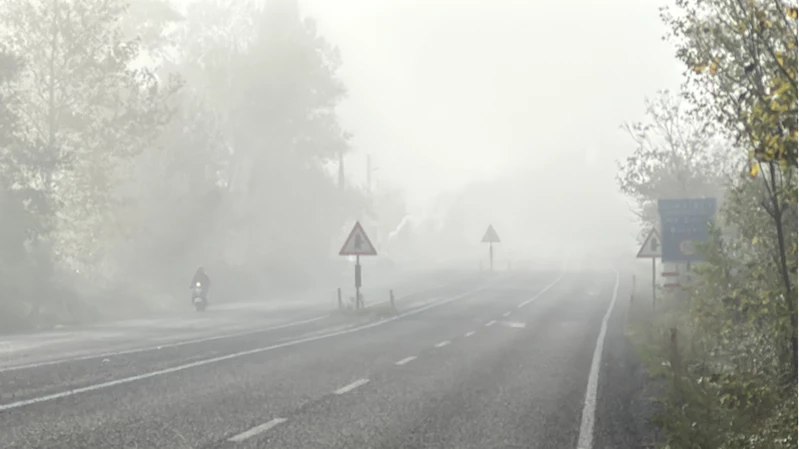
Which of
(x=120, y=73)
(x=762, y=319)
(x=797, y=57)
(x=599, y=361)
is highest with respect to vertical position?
(x=120, y=73)

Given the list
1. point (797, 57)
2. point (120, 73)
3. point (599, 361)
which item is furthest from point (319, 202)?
point (797, 57)

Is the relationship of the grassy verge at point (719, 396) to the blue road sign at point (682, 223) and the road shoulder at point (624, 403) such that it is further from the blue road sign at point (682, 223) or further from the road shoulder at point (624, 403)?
the blue road sign at point (682, 223)

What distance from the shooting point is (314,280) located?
60312 mm

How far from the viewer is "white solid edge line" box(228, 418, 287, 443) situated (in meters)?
9.16

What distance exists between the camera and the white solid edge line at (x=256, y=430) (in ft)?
30.0

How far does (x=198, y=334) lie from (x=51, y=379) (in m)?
9.93

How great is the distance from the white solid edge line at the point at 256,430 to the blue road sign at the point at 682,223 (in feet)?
53.5

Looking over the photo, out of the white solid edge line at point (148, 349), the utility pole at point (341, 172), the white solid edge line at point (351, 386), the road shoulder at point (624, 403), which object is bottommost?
the road shoulder at point (624, 403)

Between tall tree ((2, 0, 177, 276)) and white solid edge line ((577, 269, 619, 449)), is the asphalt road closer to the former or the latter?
white solid edge line ((577, 269, 619, 449))

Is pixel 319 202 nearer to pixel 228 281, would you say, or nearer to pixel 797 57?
pixel 228 281

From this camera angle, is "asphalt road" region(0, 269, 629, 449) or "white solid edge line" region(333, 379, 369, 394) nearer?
"asphalt road" region(0, 269, 629, 449)

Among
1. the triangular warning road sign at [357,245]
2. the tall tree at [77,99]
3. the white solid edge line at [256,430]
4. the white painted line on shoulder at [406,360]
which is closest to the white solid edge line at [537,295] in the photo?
the triangular warning road sign at [357,245]

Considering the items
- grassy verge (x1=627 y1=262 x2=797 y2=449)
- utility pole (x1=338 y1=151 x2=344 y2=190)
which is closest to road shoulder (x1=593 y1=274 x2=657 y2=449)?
grassy verge (x1=627 y1=262 x2=797 y2=449)

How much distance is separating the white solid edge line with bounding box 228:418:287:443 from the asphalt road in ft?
0.07
